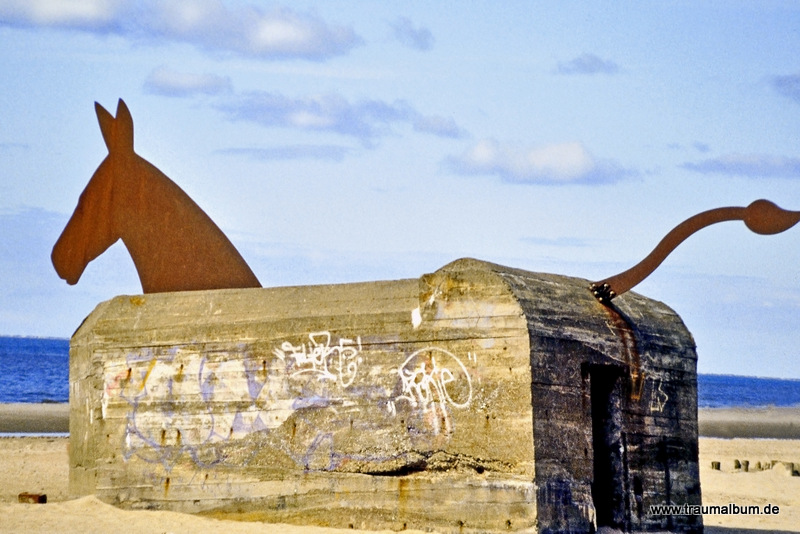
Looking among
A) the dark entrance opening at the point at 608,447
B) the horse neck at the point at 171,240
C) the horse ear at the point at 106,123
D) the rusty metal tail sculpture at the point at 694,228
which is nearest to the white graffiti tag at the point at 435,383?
the dark entrance opening at the point at 608,447

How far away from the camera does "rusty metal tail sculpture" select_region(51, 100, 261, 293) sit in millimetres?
10781

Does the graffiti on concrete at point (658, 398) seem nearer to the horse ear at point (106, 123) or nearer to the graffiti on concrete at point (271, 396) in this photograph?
the graffiti on concrete at point (271, 396)

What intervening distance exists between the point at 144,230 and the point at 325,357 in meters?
2.64

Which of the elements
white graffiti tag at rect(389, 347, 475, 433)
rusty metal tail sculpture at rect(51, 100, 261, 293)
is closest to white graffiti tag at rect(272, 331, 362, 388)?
white graffiti tag at rect(389, 347, 475, 433)

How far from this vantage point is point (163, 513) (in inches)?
380

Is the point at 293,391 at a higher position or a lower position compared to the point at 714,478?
higher

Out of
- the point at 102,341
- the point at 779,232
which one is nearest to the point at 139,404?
the point at 102,341

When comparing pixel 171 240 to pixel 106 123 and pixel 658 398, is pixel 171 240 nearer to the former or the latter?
pixel 106 123

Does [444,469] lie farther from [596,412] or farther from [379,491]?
[596,412]

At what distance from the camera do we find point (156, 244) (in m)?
11.0

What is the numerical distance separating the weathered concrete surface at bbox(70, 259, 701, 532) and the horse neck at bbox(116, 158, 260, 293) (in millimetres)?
525

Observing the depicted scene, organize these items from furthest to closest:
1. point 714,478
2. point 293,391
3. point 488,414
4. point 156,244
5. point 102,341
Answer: point 714,478 < point 156,244 < point 102,341 < point 293,391 < point 488,414

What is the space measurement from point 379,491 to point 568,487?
4.63 feet

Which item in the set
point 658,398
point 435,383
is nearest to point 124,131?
point 435,383
